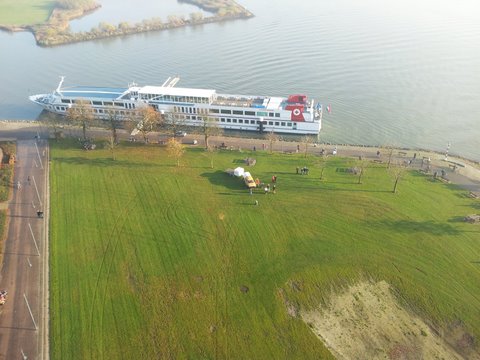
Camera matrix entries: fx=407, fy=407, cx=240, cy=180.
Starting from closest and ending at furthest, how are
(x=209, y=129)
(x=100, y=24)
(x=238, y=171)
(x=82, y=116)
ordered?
(x=238, y=171) < (x=209, y=129) < (x=82, y=116) < (x=100, y=24)

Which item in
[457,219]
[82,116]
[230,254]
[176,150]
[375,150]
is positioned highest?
[82,116]

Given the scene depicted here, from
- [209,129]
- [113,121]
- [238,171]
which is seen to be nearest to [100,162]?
[113,121]

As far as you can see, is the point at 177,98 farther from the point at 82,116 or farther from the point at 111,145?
the point at 111,145

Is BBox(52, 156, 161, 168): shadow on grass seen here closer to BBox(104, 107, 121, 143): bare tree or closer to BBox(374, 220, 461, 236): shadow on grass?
BBox(104, 107, 121, 143): bare tree

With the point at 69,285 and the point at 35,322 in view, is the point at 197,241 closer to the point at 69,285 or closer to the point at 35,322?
the point at 69,285

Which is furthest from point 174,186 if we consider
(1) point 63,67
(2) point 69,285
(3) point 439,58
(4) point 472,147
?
(3) point 439,58

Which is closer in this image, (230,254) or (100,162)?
(230,254)
